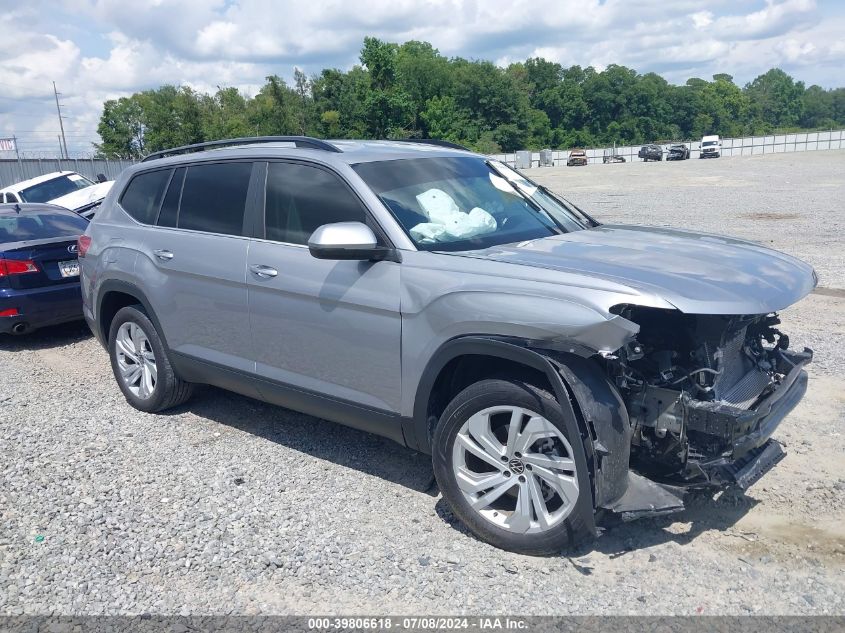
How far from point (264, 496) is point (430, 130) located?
88.0m

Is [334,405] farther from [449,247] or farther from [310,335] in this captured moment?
[449,247]

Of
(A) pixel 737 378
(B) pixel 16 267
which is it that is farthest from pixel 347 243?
(B) pixel 16 267

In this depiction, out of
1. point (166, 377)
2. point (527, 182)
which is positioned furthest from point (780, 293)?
point (166, 377)

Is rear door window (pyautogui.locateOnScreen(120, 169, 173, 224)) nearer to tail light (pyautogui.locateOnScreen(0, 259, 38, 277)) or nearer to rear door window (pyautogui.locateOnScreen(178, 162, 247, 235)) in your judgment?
rear door window (pyautogui.locateOnScreen(178, 162, 247, 235))

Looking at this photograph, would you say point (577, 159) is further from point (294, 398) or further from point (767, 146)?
point (294, 398)

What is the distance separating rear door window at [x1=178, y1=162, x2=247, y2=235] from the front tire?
207 cm

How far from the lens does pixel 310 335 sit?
4.32 m

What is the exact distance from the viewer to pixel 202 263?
494cm

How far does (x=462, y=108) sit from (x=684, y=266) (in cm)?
9612

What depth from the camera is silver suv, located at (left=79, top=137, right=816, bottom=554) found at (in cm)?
332

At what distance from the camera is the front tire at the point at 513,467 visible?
3.37 meters

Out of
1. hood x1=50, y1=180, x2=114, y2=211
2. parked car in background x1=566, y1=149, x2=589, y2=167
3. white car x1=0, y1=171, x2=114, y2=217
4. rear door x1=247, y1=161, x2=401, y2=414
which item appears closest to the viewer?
→ rear door x1=247, y1=161, x2=401, y2=414

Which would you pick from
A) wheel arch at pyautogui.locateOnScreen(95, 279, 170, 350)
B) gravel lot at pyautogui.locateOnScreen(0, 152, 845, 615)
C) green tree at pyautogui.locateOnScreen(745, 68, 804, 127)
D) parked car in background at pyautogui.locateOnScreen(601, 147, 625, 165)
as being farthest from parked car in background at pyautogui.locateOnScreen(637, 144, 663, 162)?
green tree at pyautogui.locateOnScreen(745, 68, 804, 127)

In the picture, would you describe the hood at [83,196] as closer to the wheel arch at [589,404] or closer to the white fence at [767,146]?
the wheel arch at [589,404]
